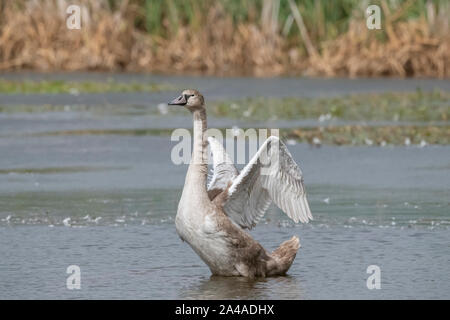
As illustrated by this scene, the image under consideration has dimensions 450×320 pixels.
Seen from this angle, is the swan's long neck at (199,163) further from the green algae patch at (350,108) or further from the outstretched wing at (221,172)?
the green algae patch at (350,108)

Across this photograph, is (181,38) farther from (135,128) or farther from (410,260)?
(410,260)

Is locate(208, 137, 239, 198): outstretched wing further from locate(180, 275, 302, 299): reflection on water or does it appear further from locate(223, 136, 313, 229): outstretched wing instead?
locate(180, 275, 302, 299): reflection on water

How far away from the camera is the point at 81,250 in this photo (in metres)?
8.40

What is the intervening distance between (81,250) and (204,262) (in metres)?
1.11

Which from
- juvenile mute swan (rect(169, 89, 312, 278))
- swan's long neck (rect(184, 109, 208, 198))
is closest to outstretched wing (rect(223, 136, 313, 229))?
juvenile mute swan (rect(169, 89, 312, 278))

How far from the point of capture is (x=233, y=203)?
306 inches

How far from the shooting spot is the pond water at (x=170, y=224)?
288 inches

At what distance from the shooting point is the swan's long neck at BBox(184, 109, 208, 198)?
7391mm

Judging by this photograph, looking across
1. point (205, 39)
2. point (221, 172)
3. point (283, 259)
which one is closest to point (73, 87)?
point (205, 39)

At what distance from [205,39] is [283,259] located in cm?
1696

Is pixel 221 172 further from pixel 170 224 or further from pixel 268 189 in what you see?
pixel 170 224

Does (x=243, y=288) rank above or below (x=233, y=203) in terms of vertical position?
below

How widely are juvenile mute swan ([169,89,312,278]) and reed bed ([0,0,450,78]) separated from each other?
15310 millimetres

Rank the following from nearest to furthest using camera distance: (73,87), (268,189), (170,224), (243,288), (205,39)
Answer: (243,288) → (268,189) → (170,224) → (73,87) → (205,39)
